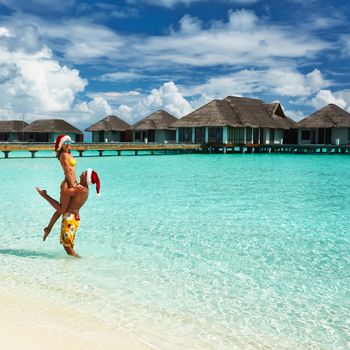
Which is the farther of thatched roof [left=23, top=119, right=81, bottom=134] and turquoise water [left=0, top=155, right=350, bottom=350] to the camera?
thatched roof [left=23, top=119, right=81, bottom=134]

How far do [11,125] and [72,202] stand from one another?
5299 cm

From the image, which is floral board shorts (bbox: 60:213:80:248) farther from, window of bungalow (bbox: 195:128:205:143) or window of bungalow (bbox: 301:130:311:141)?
window of bungalow (bbox: 301:130:311:141)

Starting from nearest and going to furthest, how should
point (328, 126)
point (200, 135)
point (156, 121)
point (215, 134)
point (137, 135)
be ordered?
point (215, 134)
point (328, 126)
point (200, 135)
point (156, 121)
point (137, 135)

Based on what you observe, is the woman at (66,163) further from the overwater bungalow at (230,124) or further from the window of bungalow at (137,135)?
the window of bungalow at (137,135)

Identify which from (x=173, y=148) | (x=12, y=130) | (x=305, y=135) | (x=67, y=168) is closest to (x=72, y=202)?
(x=67, y=168)

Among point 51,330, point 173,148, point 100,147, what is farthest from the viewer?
point 173,148

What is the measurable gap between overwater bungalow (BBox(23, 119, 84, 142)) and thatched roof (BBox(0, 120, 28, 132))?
239 centimetres

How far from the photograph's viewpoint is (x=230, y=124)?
38.8 metres

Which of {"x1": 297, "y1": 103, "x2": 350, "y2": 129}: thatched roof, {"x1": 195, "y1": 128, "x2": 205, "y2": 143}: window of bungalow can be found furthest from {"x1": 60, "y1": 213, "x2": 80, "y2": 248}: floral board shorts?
{"x1": 297, "y1": 103, "x2": 350, "y2": 129}: thatched roof

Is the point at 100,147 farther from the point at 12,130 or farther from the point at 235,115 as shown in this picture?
the point at 12,130

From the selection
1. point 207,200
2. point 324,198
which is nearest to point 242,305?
point 207,200

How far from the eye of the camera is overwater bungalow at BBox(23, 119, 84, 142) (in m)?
50.2

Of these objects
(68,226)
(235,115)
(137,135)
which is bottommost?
(68,226)

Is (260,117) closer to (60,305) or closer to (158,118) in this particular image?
(158,118)
